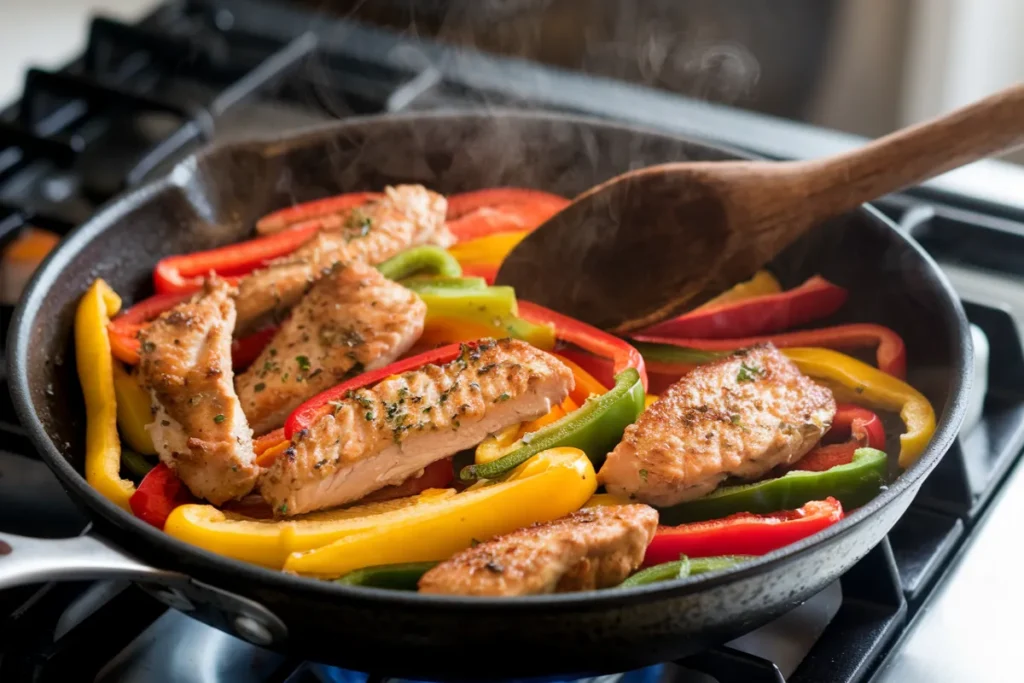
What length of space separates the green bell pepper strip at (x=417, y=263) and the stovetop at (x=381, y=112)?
636mm

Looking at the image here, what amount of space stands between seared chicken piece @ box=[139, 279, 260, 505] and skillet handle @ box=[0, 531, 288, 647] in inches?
9.0

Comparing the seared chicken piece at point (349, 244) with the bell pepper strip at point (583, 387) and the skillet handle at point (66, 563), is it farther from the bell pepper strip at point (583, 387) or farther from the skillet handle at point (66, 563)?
the skillet handle at point (66, 563)

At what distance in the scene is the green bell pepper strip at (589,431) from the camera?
150 centimetres

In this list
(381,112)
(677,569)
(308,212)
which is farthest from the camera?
Result: (381,112)

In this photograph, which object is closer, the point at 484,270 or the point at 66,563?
the point at 66,563

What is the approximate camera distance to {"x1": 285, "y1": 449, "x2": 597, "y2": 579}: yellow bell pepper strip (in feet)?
4.37

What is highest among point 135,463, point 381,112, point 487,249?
point 381,112

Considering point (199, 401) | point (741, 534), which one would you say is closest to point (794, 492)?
point (741, 534)

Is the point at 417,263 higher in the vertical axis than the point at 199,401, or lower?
higher

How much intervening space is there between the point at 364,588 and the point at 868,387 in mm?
928

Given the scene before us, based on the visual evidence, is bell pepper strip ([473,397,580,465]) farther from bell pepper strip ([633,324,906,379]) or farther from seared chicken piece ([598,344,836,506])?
bell pepper strip ([633,324,906,379])

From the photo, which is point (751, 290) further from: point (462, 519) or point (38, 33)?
point (38, 33)

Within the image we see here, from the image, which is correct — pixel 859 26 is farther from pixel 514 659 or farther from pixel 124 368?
pixel 514 659

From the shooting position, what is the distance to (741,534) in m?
1.39
